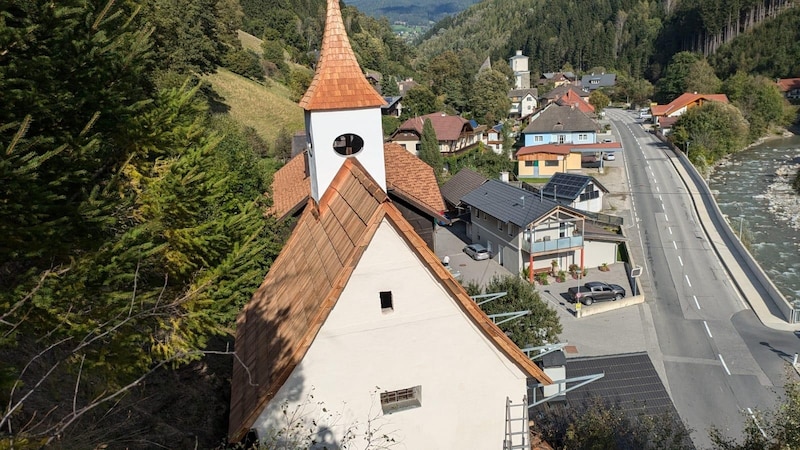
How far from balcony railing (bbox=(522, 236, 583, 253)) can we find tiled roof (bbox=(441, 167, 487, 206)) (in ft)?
32.7

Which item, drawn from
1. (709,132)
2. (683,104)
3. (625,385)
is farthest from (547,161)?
(625,385)

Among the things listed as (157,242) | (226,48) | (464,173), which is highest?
(226,48)

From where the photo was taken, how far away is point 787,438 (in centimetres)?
884

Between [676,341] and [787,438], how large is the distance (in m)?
15.0

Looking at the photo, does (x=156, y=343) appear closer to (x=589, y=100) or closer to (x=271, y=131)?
(x=271, y=131)

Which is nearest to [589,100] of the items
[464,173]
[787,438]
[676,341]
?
[464,173]

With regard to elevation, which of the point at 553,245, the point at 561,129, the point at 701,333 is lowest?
the point at 701,333

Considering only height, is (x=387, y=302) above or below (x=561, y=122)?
above

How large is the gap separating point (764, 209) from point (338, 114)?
42577mm

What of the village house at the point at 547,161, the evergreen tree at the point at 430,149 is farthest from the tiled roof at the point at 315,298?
the village house at the point at 547,161

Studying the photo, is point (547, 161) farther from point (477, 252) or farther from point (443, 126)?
point (477, 252)

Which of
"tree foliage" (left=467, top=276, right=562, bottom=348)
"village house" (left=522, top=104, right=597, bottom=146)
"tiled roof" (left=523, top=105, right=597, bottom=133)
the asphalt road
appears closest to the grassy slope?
"village house" (left=522, top=104, right=597, bottom=146)

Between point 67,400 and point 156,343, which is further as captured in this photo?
point 156,343

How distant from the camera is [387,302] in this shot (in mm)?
8039
